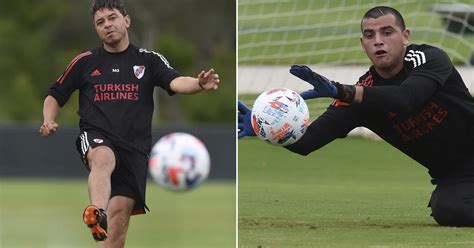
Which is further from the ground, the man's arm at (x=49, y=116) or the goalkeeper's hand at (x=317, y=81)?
the goalkeeper's hand at (x=317, y=81)

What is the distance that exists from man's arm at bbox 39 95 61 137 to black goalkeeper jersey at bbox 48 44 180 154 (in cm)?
20

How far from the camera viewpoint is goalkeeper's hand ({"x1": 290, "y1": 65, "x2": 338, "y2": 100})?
812 centimetres

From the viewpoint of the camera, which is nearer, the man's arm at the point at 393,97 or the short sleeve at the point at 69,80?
the man's arm at the point at 393,97

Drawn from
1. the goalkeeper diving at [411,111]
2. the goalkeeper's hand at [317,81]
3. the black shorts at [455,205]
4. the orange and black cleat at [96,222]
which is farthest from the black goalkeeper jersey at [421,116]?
the orange and black cleat at [96,222]

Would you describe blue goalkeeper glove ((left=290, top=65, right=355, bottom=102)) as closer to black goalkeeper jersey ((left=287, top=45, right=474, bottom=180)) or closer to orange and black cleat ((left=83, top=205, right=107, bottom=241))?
black goalkeeper jersey ((left=287, top=45, right=474, bottom=180))

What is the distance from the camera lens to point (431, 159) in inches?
371

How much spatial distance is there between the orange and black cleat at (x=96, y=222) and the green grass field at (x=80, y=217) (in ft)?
11.3

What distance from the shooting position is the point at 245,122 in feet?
29.9

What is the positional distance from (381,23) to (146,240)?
420 centimetres

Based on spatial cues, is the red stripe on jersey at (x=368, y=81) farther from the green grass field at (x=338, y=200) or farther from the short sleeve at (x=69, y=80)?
the short sleeve at (x=69, y=80)

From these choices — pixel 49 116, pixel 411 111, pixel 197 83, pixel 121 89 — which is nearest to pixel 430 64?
pixel 411 111

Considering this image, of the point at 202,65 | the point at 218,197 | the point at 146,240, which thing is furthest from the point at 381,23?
the point at 202,65

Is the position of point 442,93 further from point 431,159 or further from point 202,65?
point 202,65

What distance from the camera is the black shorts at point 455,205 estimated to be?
8.98 meters
